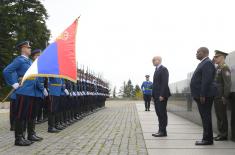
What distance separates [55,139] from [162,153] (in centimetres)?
282

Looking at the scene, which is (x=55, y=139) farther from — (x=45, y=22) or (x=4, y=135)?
(x=45, y=22)

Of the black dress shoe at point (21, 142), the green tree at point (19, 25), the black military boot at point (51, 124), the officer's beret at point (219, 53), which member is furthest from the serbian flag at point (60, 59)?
the green tree at point (19, 25)

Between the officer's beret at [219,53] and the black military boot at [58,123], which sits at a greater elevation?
the officer's beret at [219,53]

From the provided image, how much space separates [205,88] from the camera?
28.1 feet

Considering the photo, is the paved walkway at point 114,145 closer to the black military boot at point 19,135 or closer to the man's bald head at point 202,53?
the black military boot at point 19,135

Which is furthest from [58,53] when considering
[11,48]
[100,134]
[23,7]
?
[23,7]

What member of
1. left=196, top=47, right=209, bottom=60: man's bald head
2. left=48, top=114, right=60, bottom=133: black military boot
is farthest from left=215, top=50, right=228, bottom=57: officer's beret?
left=48, top=114, right=60, bottom=133: black military boot

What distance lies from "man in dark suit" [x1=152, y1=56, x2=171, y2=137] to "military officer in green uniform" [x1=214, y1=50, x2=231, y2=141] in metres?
Result: 1.19

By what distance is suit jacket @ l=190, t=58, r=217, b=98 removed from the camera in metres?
8.58

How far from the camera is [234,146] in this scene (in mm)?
8578

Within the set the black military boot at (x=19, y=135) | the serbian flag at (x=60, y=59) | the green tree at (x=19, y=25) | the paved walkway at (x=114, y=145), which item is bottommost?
the paved walkway at (x=114, y=145)

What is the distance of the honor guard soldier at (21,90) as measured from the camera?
28.5 feet

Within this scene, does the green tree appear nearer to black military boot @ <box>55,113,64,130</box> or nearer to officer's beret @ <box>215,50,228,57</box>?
black military boot @ <box>55,113,64,130</box>

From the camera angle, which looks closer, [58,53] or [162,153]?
[162,153]
